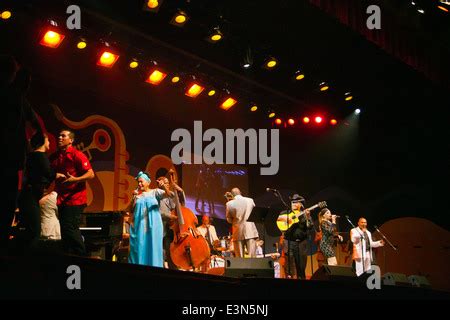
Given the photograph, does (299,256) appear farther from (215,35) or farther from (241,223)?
(215,35)

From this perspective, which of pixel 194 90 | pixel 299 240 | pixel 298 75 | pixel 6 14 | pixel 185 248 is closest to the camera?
pixel 185 248

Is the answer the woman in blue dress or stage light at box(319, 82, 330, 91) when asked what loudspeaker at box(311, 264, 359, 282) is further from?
stage light at box(319, 82, 330, 91)

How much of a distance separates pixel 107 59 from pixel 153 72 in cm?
123

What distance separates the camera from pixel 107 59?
10531 millimetres

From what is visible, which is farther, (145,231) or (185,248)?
(185,248)

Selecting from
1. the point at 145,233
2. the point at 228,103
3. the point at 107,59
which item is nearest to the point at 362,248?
the point at 145,233

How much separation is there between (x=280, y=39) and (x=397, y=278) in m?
6.18

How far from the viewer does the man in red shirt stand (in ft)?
17.0

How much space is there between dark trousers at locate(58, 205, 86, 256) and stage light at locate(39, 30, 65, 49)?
533 centimetres

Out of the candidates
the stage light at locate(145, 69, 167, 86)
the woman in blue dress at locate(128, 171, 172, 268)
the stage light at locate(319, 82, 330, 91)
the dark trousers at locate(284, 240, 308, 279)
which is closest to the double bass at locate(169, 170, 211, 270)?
the woman in blue dress at locate(128, 171, 172, 268)

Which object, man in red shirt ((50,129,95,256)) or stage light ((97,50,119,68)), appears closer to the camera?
man in red shirt ((50,129,95,256))

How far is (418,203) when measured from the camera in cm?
1317

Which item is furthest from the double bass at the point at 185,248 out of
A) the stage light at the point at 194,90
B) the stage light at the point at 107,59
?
the stage light at the point at 194,90

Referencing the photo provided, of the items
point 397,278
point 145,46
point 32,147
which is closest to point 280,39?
point 145,46
